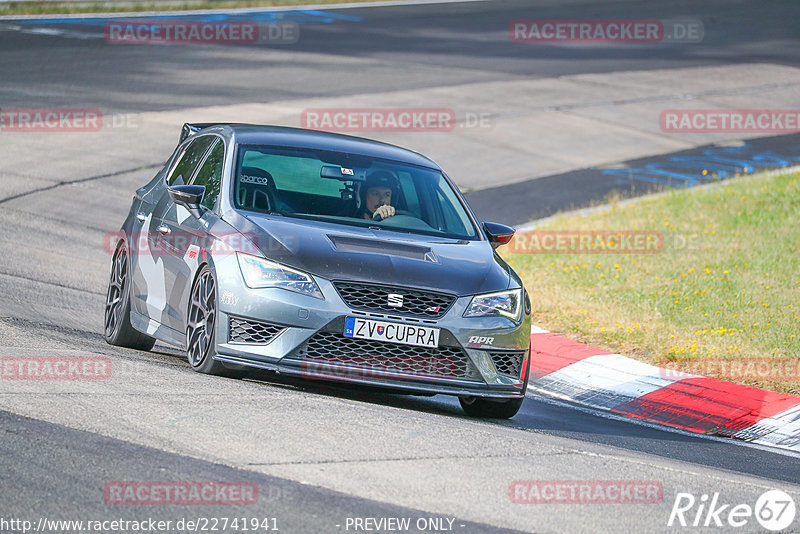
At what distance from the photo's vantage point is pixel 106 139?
19359 millimetres

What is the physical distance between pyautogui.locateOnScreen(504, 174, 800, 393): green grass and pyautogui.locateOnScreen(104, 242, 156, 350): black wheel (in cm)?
425

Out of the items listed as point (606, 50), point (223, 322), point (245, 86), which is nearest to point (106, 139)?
point (245, 86)

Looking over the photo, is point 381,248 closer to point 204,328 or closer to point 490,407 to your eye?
point 204,328

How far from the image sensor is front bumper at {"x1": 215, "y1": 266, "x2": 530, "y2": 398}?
23.7ft

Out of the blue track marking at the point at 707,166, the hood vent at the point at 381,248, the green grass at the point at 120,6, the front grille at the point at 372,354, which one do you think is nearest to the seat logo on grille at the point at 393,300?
the front grille at the point at 372,354

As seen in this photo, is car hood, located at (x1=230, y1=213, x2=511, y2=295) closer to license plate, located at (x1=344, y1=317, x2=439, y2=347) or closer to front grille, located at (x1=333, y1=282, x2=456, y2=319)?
front grille, located at (x1=333, y1=282, x2=456, y2=319)

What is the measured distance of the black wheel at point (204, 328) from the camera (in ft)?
24.6

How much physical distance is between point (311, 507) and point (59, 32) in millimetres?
25712

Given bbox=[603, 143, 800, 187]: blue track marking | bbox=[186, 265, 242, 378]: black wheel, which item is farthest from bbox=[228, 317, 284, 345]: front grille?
bbox=[603, 143, 800, 187]: blue track marking

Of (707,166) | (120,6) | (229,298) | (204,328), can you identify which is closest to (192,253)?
(204,328)

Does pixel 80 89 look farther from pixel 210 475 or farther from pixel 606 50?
pixel 210 475

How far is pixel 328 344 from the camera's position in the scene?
23.9ft

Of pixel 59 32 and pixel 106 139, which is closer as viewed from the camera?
pixel 106 139

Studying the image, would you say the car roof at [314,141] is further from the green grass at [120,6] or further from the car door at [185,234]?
the green grass at [120,6]
